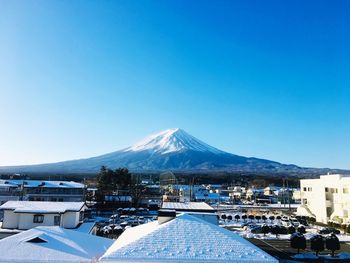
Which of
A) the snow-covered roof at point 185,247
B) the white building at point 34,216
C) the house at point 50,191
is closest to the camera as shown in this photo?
the snow-covered roof at point 185,247

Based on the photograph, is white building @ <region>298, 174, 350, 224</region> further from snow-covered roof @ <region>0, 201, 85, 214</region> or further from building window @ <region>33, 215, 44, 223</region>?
building window @ <region>33, 215, 44, 223</region>

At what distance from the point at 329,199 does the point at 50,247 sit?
3447 cm

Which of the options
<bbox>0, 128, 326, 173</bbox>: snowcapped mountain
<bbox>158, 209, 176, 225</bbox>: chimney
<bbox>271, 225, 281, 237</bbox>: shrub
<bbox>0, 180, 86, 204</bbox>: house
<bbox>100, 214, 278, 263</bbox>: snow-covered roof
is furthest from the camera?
<bbox>0, 128, 326, 173</bbox>: snowcapped mountain

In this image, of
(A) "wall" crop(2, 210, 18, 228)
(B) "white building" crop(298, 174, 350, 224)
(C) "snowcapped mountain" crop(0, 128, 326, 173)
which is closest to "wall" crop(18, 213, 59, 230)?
(A) "wall" crop(2, 210, 18, 228)

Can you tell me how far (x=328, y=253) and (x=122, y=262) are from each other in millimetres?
17160

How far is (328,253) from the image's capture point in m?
21.2

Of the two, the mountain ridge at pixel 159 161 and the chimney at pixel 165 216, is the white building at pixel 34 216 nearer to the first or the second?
the chimney at pixel 165 216

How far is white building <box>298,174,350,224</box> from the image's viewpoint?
34531 millimetres

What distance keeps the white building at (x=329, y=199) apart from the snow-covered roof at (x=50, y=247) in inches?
1156

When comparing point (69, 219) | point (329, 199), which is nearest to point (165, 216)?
point (69, 219)

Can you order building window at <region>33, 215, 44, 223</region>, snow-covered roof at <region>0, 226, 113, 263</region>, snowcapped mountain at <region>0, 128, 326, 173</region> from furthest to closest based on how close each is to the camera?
snowcapped mountain at <region>0, 128, 326, 173</region>, building window at <region>33, 215, 44, 223</region>, snow-covered roof at <region>0, 226, 113, 263</region>

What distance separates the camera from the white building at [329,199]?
1359 inches

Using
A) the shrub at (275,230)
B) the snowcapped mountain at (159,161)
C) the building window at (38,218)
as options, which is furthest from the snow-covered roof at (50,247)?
the snowcapped mountain at (159,161)

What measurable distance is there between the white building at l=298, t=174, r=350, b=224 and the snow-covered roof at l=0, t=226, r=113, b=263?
29.4 meters
